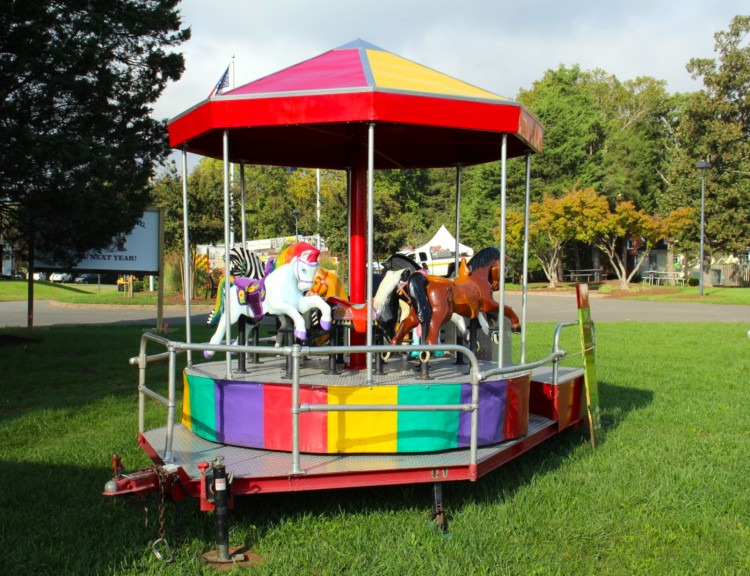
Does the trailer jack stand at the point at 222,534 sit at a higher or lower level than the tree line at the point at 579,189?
lower

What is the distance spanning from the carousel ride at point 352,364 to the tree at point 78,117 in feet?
19.0

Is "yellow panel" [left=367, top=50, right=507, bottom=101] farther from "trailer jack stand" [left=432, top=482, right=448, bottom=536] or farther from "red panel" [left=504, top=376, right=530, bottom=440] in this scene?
"trailer jack stand" [left=432, top=482, right=448, bottom=536]

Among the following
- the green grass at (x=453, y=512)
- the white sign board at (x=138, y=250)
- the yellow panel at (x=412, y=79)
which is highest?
the yellow panel at (x=412, y=79)

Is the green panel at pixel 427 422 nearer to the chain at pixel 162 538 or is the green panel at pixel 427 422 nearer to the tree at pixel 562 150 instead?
the chain at pixel 162 538

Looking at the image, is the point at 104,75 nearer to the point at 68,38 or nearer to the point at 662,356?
the point at 68,38

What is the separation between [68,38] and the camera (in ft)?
38.3

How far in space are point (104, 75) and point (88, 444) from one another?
319 inches

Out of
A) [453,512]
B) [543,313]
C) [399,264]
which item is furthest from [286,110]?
[543,313]

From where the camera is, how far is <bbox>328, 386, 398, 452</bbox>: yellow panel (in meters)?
4.79

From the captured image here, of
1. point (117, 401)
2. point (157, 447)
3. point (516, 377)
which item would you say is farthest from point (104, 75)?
point (516, 377)

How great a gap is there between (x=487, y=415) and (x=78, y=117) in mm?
10293

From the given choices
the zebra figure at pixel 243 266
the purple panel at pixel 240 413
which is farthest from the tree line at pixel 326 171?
the purple panel at pixel 240 413

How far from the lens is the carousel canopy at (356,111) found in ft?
16.2

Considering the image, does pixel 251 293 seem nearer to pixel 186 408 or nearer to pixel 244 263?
pixel 244 263
